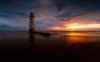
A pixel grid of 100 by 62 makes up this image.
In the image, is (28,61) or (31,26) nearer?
(28,61)

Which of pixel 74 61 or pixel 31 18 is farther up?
pixel 31 18

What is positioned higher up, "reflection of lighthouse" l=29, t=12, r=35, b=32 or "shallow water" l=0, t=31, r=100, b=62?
"reflection of lighthouse" l=29, t=12, r=35, b=32

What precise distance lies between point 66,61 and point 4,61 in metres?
6.21

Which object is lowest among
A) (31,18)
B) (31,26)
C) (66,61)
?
(66,61)

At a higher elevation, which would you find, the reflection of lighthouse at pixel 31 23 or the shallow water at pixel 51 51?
→ the reflection of lighthouse at pixel 31 23

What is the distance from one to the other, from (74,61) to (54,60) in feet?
6.71

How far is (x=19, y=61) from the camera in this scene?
1176 cm

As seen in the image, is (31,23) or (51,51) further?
(31,23)

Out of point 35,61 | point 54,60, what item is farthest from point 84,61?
point 35,61

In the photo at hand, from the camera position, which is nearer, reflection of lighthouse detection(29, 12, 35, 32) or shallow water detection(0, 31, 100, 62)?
shallow water detection(0, 31, 100, 62)

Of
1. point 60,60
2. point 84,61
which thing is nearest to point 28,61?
point 60,60

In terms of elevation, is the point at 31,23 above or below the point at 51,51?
above

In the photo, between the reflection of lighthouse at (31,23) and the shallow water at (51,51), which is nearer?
the shallow water at (51,51)

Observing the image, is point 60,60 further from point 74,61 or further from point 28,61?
point 28,61
